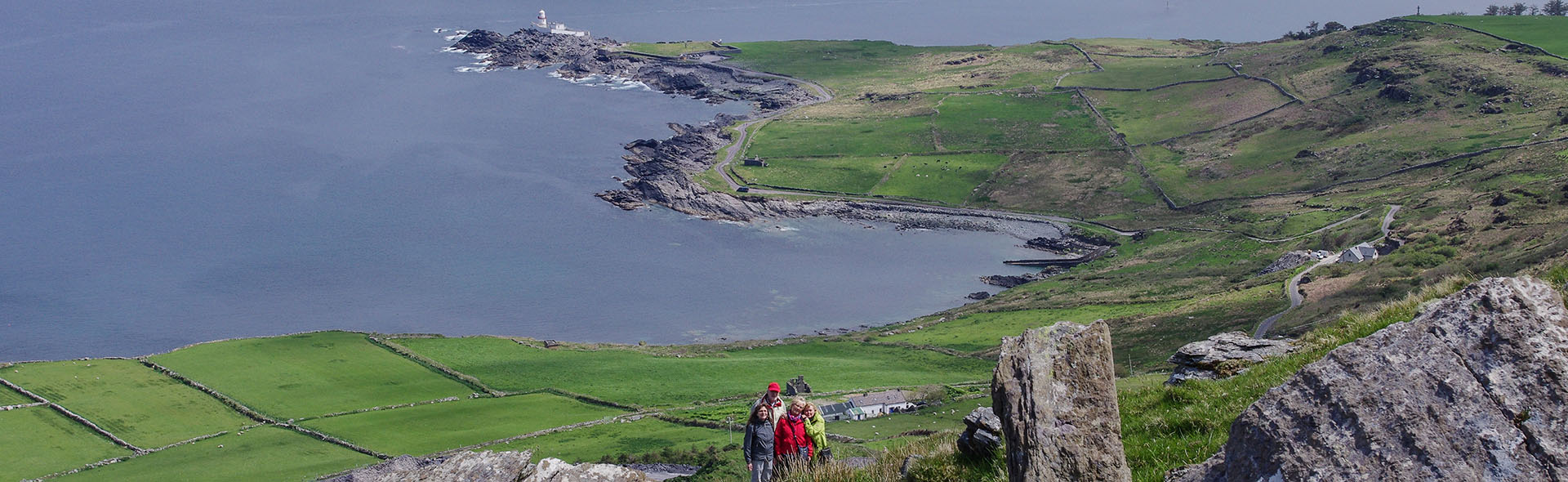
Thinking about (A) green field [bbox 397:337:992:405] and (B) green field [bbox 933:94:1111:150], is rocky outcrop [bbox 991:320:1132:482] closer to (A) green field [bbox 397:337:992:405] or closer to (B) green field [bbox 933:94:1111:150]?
(A) green field [bbox 397:337:992:405]

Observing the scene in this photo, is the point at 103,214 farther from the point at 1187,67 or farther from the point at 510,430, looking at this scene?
the point at 1187,67

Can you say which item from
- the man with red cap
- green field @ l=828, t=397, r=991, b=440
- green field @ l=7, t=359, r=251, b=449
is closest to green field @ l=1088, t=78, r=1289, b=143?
green field @ l=828, t=397, r=991, b=440

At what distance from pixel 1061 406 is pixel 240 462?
62.5m

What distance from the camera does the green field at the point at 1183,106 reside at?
159 meters

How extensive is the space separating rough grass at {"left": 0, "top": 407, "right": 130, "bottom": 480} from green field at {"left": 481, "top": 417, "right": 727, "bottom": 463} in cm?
2392

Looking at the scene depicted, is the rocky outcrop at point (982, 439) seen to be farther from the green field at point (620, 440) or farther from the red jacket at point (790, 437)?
the green field at point (620, 440)

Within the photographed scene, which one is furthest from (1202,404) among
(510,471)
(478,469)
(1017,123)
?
(1017,123)

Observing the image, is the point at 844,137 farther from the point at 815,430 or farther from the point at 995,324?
the point at 815,430

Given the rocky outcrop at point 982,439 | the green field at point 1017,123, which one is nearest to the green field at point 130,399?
the rocky outcrop at point 982,439

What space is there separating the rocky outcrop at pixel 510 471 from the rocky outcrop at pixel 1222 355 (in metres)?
11.2

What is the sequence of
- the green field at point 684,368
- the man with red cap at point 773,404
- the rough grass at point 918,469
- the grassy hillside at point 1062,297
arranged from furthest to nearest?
the green field at point 684,368 < the grassy hillside at point 1062,297 < the man with red cap at point 773,404 < the rough grass at point 918,469

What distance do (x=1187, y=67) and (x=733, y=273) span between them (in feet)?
354

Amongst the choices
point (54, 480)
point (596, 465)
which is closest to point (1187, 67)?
point (54, 480)

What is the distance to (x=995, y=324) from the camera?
9512 centimetres
